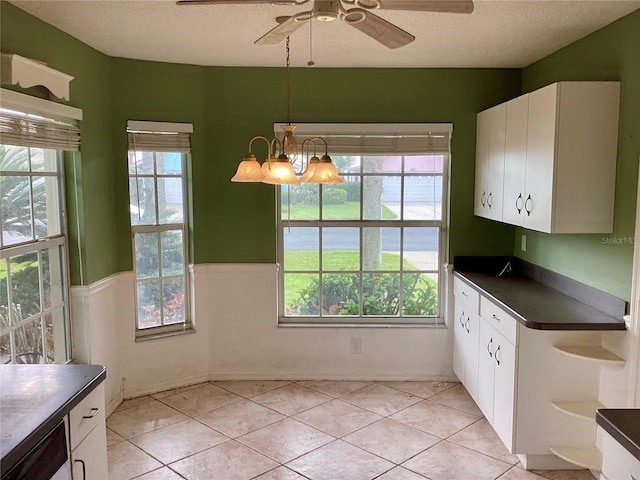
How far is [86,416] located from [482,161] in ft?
10.0

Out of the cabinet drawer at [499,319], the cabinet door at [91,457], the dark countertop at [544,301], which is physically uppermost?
the dark countertop at [544,301]

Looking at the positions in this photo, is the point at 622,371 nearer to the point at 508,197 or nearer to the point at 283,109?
the point at 508,197

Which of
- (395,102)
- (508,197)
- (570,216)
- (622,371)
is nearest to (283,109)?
(395,102)

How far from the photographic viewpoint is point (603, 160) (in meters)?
2.76

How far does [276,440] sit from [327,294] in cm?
133

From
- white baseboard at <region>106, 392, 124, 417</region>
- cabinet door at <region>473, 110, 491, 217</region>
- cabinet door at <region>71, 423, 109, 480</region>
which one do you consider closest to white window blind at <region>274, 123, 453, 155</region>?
cabinet door at <region>473, 110, 491, 217</region>

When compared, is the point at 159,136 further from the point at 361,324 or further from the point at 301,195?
the point at 361,324

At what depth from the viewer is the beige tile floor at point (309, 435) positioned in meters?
2.84

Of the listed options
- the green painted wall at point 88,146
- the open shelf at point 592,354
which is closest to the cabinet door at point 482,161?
the open shelf at point 592,354

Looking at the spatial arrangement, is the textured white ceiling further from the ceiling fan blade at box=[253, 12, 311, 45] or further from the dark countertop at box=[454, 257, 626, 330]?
the dark countertop at box=[454, 257, 626, 330]

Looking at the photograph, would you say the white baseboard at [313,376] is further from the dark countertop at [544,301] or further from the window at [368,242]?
the dark countertop at [544,301]

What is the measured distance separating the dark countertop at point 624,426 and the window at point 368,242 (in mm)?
2557

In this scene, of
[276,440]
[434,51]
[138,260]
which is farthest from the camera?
[138,260]

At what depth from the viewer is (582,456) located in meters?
2.71
